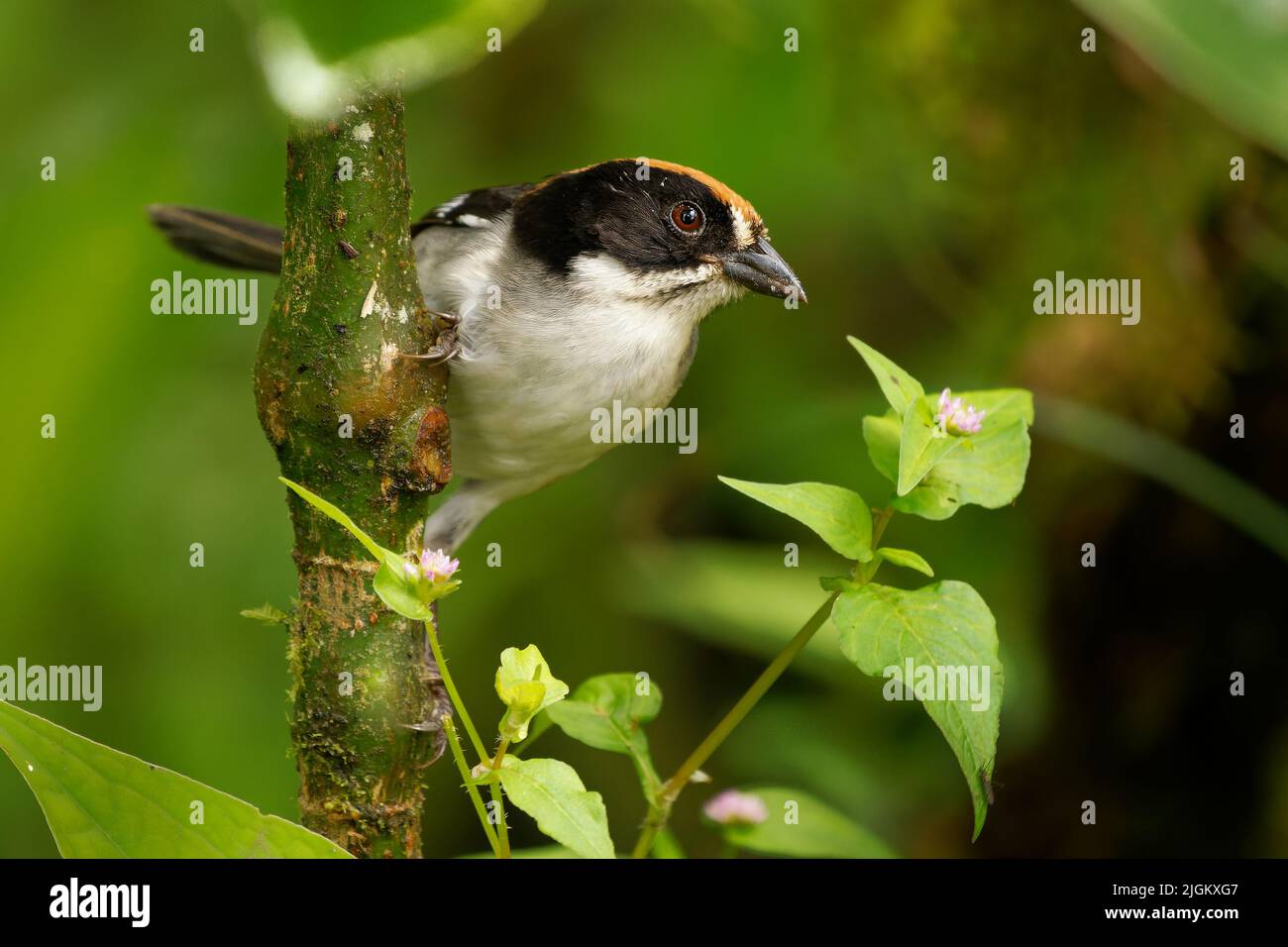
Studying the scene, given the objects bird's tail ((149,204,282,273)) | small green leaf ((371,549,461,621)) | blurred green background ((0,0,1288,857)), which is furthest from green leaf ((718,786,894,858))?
bird's tail ((149,204,282,273))

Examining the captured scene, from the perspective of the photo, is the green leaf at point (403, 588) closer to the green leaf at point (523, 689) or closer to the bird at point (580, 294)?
the green leaf at point (523, 689)

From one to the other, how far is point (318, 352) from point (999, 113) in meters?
2.91

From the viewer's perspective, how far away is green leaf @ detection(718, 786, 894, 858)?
204cm

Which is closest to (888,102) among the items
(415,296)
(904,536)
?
(904,536)

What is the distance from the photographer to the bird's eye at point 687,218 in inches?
117

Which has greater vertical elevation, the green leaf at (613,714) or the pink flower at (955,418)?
the pink flower at (955,418)

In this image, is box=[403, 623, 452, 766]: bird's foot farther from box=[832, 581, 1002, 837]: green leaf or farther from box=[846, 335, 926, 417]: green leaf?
box=[846, 335, 926, 417]: green leaf

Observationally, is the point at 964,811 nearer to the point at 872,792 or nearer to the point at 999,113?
the point at 872,792

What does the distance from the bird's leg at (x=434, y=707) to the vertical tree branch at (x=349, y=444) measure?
0.01 meters

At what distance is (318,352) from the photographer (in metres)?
1.63

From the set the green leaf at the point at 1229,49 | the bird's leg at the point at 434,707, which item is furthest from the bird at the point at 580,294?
the green leaf at the point at 1229,49

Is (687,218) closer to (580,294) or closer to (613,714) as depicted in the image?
(580,294)

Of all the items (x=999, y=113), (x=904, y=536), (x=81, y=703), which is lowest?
(x=81, y=703)

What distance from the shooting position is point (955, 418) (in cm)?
165
